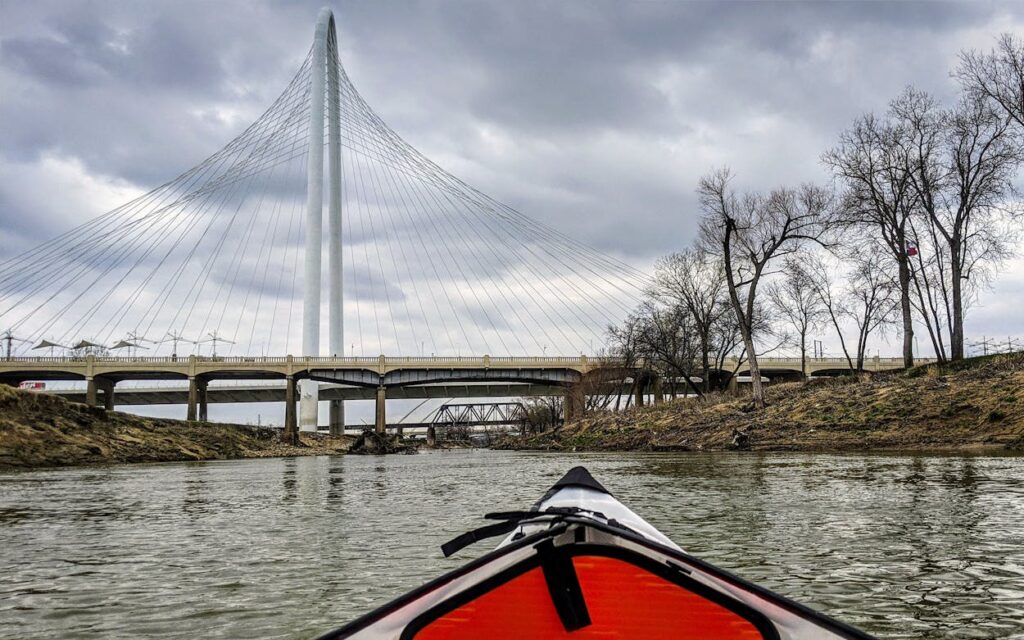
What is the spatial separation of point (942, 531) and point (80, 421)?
108 feet

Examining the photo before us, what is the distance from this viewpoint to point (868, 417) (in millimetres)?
21109

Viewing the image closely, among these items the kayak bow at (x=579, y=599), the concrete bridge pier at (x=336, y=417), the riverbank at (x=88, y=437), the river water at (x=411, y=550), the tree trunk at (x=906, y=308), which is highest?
the tree trunk at (x=906, y=308)

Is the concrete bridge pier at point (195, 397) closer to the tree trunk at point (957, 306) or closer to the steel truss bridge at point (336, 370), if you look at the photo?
the steel truss bridge at point (336, 370)

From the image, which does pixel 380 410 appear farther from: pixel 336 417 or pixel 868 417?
pixel 868 417

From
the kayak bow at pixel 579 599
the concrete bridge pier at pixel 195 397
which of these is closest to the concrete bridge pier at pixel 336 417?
the concrete bridge pier at pixel 195 397

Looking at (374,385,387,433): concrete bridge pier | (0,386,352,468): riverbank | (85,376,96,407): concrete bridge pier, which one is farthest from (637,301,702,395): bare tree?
(85,376,96,407): concrete bridge pier

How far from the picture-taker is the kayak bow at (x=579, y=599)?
83.4 inches

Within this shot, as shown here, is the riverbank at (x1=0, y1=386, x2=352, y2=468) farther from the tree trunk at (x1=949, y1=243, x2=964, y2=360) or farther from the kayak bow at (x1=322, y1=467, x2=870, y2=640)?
the tree trunk at (x1=949, y1=243, x2=964, y2=360)

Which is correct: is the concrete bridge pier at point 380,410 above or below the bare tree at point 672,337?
below

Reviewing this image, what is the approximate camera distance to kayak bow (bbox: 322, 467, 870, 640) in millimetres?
2117

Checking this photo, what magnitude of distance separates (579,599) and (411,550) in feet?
15.0

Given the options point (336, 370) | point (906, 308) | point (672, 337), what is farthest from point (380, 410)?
point (906, 308)

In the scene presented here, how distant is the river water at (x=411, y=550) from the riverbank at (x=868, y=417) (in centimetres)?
554

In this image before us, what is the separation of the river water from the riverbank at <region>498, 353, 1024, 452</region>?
18.2ft
